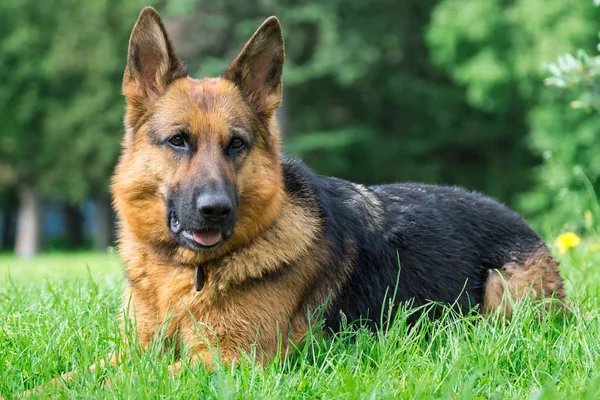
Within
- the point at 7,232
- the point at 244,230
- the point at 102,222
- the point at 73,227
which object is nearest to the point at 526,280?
the point at 244,230

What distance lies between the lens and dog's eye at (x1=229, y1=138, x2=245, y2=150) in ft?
13.8

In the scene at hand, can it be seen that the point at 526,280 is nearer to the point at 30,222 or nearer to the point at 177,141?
the point at 177,141

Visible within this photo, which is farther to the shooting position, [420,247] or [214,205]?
[420,247]

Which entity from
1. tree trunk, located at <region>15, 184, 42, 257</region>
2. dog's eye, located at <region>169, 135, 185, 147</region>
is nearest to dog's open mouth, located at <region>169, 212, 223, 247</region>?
dog's eye, located at <region>169, 135, 185, 147</region>

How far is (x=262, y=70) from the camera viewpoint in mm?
4520

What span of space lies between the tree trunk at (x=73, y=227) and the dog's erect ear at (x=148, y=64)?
→ 106ft

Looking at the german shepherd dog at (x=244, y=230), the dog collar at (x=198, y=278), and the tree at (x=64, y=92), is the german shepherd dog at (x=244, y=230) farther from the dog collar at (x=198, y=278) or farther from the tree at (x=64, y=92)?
the tree at (x=64, y=92)

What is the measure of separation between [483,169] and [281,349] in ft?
72.4

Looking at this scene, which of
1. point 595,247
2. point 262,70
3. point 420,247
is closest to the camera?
point 262,70

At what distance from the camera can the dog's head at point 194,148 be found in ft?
13.2

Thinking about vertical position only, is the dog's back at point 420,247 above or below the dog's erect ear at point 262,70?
below

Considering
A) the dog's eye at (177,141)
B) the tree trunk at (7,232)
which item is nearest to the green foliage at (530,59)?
the dog's eye at (177,141)

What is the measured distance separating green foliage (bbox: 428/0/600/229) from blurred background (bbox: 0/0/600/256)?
0.14 feet

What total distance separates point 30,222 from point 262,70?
27.3 meters
